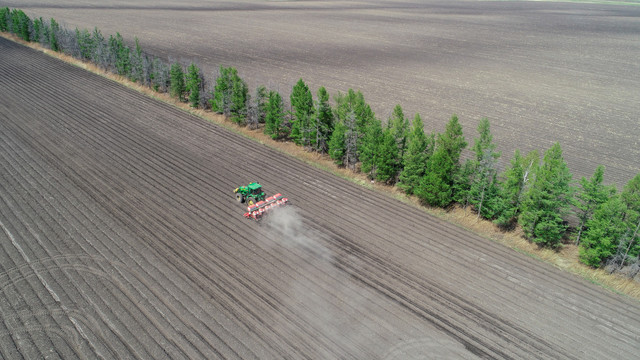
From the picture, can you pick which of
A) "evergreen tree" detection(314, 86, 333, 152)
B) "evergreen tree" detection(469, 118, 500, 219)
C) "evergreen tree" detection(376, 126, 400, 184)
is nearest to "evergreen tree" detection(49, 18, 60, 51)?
"evergreen tree" detection(314, 86, 333, 152)

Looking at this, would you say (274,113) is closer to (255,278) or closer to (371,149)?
(371,149)

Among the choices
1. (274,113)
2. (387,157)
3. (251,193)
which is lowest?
(251,193)

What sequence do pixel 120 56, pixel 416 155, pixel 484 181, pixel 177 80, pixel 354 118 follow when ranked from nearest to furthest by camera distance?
pixel 484 181, pixel 416 155, pixel 354 118, pixel 177 80, pixel 120 56

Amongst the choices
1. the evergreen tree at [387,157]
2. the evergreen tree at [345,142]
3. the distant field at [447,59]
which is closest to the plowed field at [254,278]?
Result: the evergreen tree at [387,157]

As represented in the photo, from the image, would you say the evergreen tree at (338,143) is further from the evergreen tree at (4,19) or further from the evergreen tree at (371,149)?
the evergreen tree at (4,19)

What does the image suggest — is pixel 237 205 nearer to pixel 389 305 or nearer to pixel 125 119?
pixel 389 305

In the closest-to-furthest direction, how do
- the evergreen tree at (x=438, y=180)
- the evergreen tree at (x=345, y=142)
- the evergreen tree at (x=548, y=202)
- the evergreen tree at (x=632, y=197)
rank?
the evergreen tree at (x=632, y=197)
the evergreen tree at (x=548, y=202)
the evergreen tree at (x=438, y=180)
the evergreen tree at (x=345, y=142)

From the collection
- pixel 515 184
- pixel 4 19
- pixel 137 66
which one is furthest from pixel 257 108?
pixel 4 19

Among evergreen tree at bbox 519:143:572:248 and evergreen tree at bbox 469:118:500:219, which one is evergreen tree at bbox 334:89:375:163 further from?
evergreen tree at bbox 519:143:572:248
